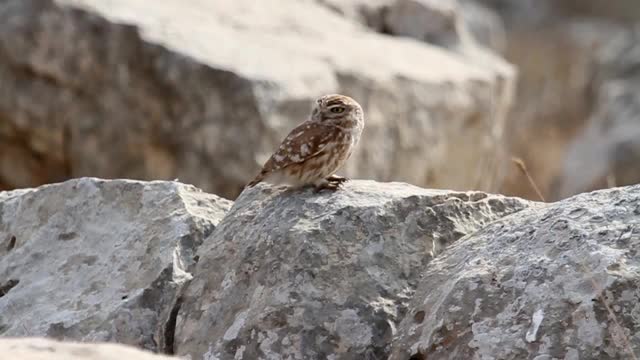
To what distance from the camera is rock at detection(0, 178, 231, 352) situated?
5469 millimetres

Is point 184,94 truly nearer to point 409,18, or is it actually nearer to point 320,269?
point 409,18

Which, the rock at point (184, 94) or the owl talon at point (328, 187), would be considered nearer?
the owl talon at point (328, 187)

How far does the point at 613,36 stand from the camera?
24219 millimetres

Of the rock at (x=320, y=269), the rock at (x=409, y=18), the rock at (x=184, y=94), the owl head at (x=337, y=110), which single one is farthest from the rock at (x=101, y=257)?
the rock at (x=409, y=18)

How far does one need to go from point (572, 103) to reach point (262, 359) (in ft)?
55.8

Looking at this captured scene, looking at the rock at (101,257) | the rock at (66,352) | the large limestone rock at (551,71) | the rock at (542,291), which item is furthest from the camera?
the large limestone rock at (551,71)

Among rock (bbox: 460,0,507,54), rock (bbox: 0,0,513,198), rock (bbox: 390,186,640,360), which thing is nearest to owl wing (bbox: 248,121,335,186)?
rock (bbox: 390,186,640,360)

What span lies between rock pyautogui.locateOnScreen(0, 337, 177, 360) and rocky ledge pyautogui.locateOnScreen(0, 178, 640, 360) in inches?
54.5

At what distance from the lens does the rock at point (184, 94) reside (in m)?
10.4

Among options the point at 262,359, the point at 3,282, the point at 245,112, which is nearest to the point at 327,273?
the point at 262,359

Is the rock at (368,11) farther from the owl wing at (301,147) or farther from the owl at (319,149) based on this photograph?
the owl wing at (301,147)

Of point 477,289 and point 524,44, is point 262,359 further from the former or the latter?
point 524,44

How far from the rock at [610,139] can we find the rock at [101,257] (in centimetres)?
775

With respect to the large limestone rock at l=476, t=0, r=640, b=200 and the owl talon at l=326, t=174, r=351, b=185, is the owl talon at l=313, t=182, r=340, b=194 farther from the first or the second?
the large limestone rock at l=476, t=0, r=640, b=200
